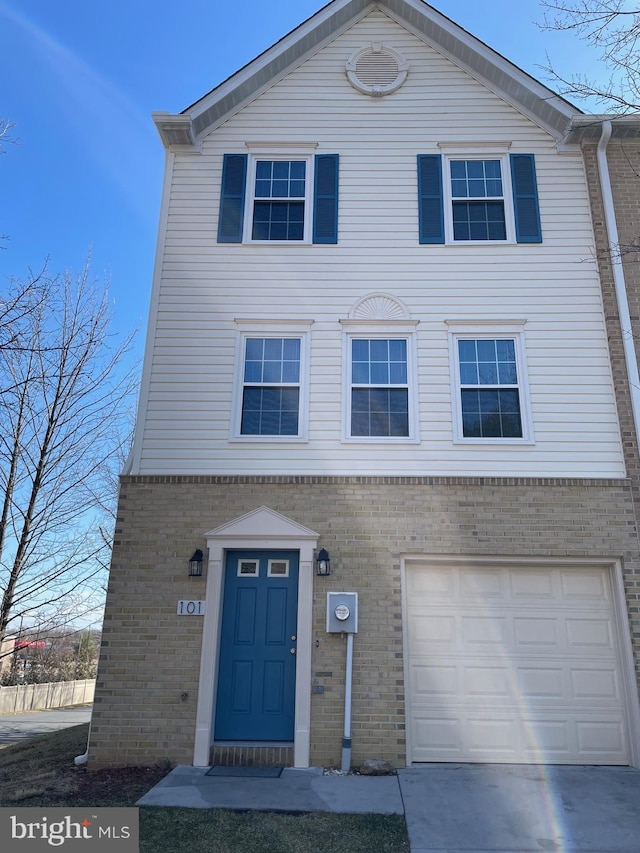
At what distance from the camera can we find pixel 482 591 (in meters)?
7.28

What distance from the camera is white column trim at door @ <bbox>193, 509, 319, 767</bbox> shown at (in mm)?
6629

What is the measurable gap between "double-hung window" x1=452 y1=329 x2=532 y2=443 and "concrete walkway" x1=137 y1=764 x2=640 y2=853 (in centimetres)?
373

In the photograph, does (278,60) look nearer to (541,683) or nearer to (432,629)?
(432,629)

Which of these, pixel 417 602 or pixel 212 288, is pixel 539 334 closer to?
pixel 417 602

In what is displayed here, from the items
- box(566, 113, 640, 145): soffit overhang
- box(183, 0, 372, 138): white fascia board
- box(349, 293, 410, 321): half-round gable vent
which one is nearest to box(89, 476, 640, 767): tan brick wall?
box(349, 293, 410, 321): half-round gable vent

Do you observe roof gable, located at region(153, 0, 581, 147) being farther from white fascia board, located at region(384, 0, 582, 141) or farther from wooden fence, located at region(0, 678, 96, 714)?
wooden fence, located at region(0, 678, 96, 714)

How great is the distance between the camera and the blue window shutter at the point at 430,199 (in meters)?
8.51

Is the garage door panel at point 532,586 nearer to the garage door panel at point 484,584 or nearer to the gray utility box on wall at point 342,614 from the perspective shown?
the garage door panel at point 484,584

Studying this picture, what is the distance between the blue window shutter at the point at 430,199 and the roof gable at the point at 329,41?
1.60 metres

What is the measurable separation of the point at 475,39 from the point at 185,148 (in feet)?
15.0

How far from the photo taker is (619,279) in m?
8.20

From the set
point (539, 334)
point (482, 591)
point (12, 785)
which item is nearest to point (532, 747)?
point (482, 591)

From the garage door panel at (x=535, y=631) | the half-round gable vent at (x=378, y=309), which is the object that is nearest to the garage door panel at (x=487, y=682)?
the garage door panel at (x=535, y=631)

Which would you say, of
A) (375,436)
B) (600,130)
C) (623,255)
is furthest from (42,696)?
(600,130)
